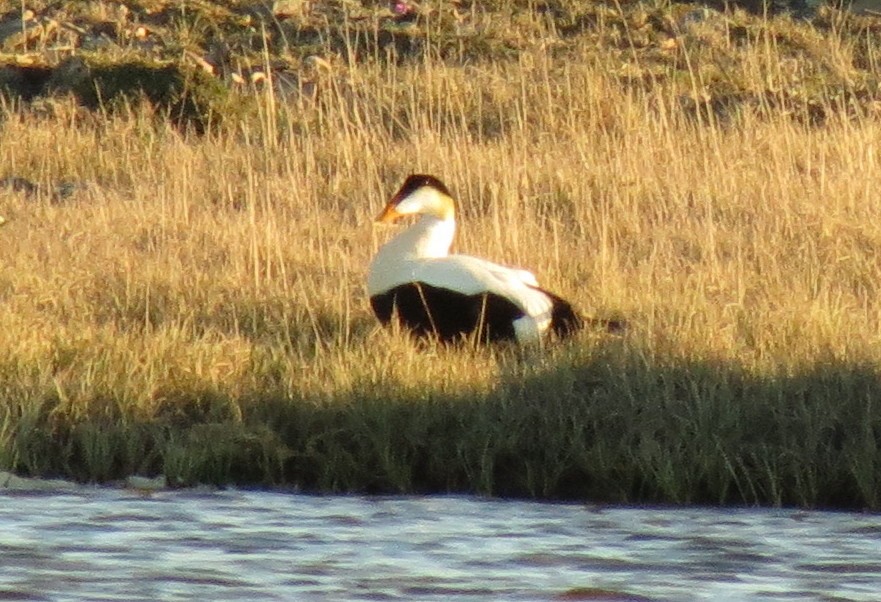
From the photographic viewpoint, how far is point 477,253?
30.4ft

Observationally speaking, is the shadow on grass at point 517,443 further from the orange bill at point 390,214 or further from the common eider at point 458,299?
the orange bill at point 390,214

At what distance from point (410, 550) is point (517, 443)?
1033 millimetres

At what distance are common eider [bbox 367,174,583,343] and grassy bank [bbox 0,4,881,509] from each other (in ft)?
0.54

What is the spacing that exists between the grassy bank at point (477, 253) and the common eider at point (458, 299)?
0.54 feet

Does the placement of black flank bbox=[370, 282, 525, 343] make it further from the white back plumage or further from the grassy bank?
the grassy bank

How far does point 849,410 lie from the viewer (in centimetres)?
646

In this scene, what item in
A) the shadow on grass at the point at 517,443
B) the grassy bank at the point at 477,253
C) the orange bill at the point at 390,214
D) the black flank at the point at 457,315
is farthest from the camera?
the orange bill at the point at 390,214

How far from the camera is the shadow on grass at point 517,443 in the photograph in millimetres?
6254

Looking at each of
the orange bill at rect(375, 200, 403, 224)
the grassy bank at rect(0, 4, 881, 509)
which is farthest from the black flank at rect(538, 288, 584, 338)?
the orange bill at rect(375, 200, 403, 224)

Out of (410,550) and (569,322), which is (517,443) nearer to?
(410,550)

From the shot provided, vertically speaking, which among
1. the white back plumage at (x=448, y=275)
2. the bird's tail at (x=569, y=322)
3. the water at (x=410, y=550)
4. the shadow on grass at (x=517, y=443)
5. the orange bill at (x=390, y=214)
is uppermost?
the orange bill at (x=390, y=214)

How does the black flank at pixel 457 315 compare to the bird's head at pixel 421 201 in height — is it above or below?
below

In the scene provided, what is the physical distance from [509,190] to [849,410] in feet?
12.4

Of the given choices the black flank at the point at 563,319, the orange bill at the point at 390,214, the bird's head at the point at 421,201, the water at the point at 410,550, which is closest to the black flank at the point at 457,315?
the black flank at the point at 563,319
